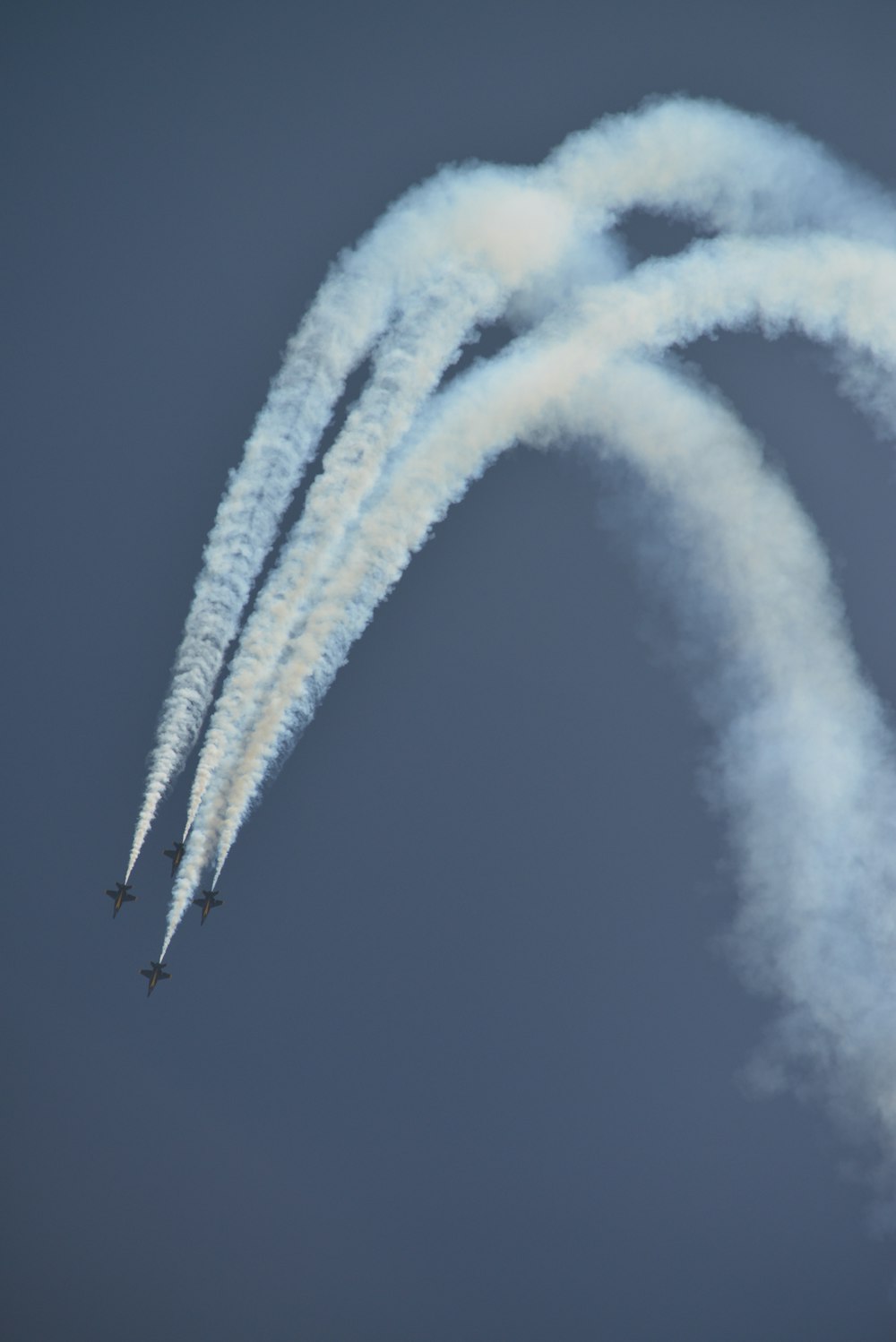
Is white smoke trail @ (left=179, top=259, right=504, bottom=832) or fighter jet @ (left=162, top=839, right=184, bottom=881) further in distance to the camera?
fighter jet @ (left=162, top=839, right=184, bottom=881)

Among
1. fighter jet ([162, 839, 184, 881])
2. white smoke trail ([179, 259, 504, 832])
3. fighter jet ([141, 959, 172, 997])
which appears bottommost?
fighter jet ([141, 959, 172, 997])

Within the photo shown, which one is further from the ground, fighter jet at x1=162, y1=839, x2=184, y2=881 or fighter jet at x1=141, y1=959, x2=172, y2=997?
fighter jet at x1=162, y1=839, x2=184, y2=881

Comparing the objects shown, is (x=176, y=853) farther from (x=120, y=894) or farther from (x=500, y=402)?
(x=500, y=402)

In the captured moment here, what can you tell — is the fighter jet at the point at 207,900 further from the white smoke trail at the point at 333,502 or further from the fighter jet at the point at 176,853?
the white smoke trail at the point at 333,502

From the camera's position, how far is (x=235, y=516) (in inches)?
1000

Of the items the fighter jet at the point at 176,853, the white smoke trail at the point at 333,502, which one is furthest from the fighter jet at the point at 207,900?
the white smoke trail at the point at 333,502

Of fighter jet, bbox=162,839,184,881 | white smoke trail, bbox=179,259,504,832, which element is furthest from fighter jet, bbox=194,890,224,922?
white smoke trail, bbox=179,259,504,832

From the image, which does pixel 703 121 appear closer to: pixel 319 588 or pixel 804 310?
pixel 804 310

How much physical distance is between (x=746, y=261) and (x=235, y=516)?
10644mm

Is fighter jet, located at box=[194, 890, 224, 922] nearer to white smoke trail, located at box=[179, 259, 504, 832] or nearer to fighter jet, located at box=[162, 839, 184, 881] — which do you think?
fighter jet, located at box=[162, 839, 184, 881]

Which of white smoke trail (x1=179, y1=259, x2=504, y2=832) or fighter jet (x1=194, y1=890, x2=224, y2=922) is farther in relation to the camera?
fighter jet (x1=194, y1=890, x2=224, y2=922)

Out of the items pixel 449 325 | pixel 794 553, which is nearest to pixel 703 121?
pixel 449 325

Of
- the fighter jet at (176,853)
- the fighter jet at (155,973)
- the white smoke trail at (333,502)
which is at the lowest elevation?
the fighter jet at (155,973)

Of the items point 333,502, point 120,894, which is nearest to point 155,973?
point 120,894
